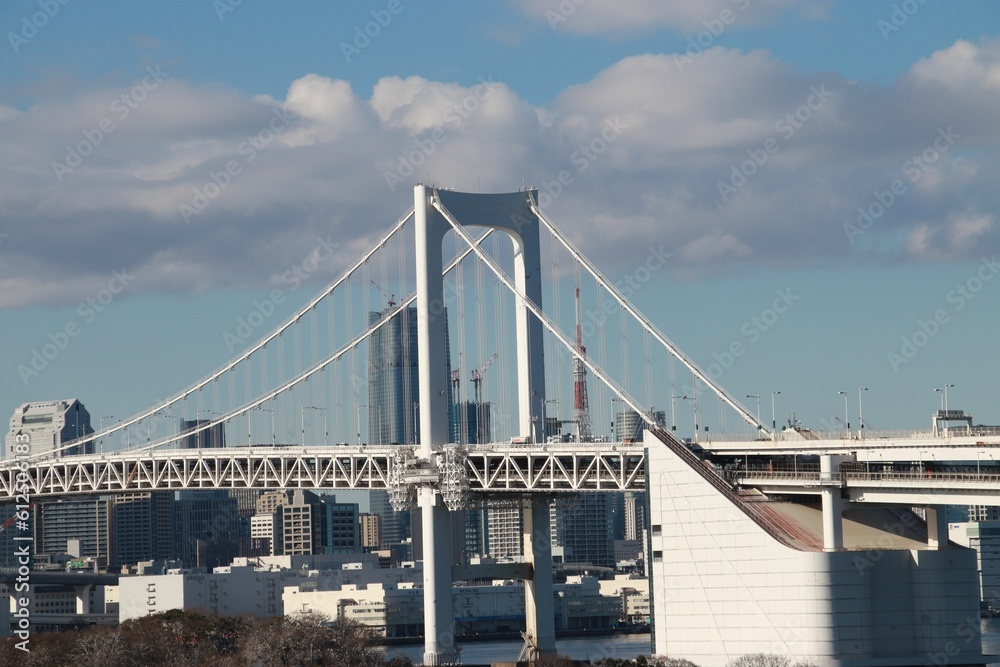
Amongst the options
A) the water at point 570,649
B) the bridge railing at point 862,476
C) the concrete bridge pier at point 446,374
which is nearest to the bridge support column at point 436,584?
the concrete bridge pier at point 446,374

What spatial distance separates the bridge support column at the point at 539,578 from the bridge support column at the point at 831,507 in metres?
23.5

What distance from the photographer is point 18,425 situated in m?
198

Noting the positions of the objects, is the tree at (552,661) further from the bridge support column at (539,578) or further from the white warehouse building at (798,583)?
the white warehouse building at (798,583)

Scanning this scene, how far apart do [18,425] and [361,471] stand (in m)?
111

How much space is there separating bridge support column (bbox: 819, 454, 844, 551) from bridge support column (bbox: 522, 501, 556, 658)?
2353 centimetres

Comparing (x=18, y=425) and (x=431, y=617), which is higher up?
(x=18, y=425)

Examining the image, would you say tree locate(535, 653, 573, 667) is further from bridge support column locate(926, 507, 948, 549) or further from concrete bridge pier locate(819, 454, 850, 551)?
bridge support column locate(926, 507, 948, 549)

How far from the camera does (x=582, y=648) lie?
137 meters

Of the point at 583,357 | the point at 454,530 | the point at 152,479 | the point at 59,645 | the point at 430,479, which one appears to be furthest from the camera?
the point at 454,530

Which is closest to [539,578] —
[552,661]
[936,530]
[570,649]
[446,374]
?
[552,661]

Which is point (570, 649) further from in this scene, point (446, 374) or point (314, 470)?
point (446, 374)

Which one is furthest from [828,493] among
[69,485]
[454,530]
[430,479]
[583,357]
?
[454,530]

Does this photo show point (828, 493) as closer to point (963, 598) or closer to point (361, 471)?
point (963, 598)

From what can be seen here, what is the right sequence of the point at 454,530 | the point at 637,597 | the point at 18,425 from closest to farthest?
the point at 454,530 < the point at 637,597 < the point at 18,425
